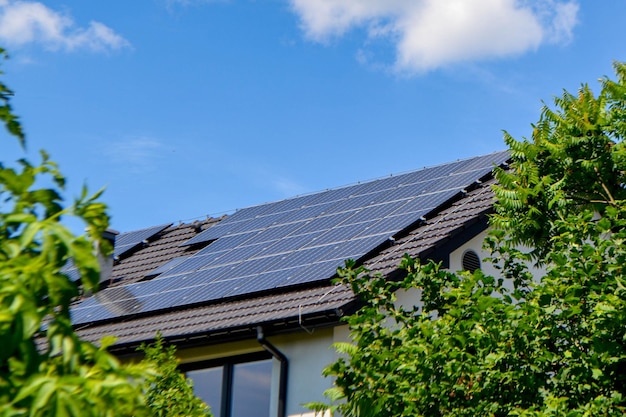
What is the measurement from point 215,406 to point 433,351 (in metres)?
6.92

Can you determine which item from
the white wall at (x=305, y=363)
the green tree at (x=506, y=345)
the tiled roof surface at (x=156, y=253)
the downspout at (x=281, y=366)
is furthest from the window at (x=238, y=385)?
the tiled roof surface at (x=156, y=253)

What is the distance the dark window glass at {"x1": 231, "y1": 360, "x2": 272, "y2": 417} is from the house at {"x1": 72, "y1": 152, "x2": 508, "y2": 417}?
0.07 feet

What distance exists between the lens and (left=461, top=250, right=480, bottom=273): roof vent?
17.8m

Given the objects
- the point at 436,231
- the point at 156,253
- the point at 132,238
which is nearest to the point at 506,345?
the point at 436,231

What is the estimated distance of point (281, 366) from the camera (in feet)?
53.8

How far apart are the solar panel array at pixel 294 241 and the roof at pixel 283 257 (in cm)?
4

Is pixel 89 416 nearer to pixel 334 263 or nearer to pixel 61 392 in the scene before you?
pixel 61 392

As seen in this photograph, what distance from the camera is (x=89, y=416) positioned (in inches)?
164

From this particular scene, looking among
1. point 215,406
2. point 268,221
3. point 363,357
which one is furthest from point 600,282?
point 268,221

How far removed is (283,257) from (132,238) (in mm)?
7881

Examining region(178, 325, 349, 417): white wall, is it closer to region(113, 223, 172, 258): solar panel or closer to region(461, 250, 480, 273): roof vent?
region(461, 250, 480, 273): roof vent

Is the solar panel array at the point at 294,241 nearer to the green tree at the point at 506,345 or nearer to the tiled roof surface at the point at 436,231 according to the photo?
the tiled roof surface at the point at 436,231

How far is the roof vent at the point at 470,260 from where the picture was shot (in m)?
17.8

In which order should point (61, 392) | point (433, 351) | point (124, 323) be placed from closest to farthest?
1. point (61, 392)
2. point (433, 351)
3. point (124, 323)
